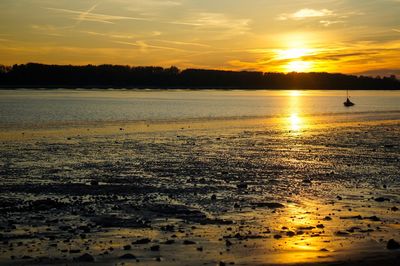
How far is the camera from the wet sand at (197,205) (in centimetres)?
1229

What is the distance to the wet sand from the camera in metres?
12.3

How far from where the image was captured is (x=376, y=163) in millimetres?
30031

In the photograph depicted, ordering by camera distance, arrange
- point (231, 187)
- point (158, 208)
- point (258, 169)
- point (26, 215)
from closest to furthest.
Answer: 1. point (26, 215)
2. point (158, 208)
3. point (231, 187)
4. point (258, 169)

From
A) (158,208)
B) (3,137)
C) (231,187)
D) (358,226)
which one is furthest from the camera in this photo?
(3,137)

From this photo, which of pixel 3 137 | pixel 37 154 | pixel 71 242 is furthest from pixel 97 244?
pixel 3 137

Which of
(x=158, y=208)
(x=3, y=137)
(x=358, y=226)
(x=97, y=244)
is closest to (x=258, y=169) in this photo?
(x=158, y=208)

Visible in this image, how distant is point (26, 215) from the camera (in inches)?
634

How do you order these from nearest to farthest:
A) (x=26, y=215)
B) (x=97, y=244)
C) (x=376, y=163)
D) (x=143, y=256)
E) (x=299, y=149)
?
(x=143, y=256) < (x=97, y=244) < (x=26, y=215) < (x=376, y=163) < (x=299, y=149)

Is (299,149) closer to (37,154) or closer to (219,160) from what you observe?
(219,160)

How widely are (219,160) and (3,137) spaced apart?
21.3 meters

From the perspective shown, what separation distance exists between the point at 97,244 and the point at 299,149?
26852 mm

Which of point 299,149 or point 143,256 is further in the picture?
point 299,149

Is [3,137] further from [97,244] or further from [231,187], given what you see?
[97,244]

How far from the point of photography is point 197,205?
1822cm
